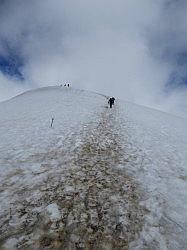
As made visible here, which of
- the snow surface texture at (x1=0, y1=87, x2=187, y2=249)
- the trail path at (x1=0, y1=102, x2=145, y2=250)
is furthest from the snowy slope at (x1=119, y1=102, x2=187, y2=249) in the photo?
the trail path at (x1=0, y1=102, x2=145, y2=250)

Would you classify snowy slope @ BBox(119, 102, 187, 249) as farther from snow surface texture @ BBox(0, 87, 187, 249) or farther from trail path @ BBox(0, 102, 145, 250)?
trail path @ BBox(0, 102, 145, 250)

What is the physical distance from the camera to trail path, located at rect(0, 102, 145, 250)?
464cm

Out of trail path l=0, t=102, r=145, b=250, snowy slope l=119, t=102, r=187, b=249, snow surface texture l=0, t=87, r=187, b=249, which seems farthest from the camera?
snowy slope l=119, t=102, r=187, b=249

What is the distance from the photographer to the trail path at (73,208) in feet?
15.2

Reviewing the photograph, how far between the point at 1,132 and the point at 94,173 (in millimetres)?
8312

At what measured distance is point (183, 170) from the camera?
30.1ft

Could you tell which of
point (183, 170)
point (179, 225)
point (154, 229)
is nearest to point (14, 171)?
point (154, 229)

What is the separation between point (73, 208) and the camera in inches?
227

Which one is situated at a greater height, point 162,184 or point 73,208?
point 162,184

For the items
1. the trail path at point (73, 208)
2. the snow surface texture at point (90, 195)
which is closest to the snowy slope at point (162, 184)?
the snow surface texture at point (90, 195)

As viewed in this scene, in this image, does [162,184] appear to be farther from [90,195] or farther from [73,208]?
[73,208]

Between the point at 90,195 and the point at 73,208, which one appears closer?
the point at 73,208

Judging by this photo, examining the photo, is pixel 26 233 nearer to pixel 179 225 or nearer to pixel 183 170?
pixel 179 225

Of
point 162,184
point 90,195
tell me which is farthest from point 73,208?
point 162,184
